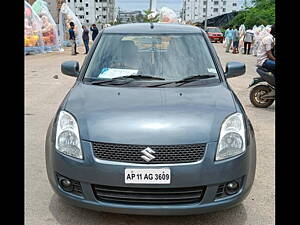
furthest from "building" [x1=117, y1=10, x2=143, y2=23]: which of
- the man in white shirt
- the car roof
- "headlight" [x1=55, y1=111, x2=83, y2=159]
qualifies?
"headlight" [x1=55, y1=111, x2=83, y2=159]

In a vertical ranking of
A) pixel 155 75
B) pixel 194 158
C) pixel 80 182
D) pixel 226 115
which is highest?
pixel 155 75

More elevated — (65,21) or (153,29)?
(65,21)

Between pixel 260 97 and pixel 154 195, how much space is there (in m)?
5.36

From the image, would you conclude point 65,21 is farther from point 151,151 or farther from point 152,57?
point 151,151

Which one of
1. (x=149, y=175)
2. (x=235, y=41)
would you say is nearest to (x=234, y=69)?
(x=149, y=175)

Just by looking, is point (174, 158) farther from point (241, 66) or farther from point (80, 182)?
point (241, 66)

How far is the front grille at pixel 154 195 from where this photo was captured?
2641mm

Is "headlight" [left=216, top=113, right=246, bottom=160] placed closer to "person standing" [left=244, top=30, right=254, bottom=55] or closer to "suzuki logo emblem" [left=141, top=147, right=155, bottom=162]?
"suzuki logo emblem" [left=141, top=147, right=155, bottom=162]

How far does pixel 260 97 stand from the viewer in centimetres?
738

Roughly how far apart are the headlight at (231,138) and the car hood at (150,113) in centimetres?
6

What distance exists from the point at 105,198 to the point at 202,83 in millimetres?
1575

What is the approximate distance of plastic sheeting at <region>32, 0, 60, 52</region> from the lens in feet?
70.0
